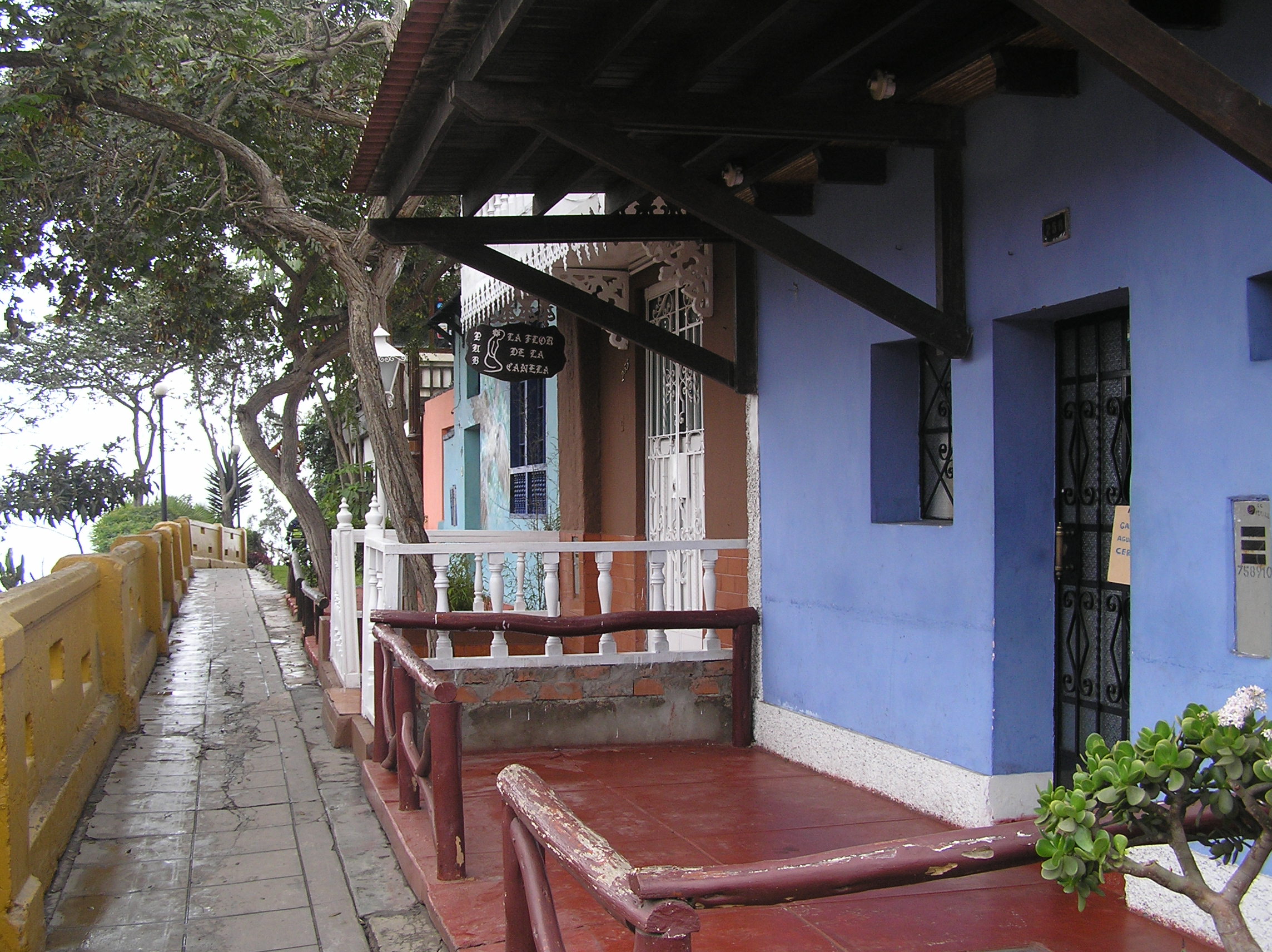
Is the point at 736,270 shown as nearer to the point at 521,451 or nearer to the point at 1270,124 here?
the point at 1270,124

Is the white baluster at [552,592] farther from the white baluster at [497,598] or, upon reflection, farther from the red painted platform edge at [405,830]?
the red painted platform edge at [405,830]

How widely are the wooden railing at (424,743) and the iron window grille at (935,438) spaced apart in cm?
258

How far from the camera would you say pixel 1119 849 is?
2.16m

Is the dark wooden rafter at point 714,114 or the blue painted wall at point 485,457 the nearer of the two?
the dark wooden rafter at point 714,114

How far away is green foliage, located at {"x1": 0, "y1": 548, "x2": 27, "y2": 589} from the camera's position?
813 inches

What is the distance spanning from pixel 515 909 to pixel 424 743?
2225 millimetres

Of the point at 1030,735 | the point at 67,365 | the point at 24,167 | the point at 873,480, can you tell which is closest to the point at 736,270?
the point at 873,480

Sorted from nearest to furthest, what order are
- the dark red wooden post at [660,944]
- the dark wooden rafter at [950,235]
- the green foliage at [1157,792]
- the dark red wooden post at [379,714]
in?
the dark red wooden post at [660,944]
the green foliage at [1157,792]
the dark wooden rafter at [950,235]
the dark red wooden post at [379,714]

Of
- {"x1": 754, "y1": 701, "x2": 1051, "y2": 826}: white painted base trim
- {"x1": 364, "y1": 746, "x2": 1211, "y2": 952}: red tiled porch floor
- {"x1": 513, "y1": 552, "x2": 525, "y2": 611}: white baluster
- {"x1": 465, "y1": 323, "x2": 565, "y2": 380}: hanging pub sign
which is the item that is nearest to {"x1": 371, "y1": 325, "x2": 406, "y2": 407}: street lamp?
{"x1": 465, "y1": 323, "x2": 565, "y2": 380}: hanging pub sign

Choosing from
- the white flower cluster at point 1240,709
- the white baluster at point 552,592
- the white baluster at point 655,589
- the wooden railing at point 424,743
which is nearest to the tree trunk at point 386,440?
the white baluster at point 552,592

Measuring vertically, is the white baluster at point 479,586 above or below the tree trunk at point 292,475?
below

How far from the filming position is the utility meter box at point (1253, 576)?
3.65 meters

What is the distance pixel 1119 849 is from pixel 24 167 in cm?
886

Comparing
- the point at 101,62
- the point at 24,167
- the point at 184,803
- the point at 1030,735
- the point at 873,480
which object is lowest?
the point at 184,803
